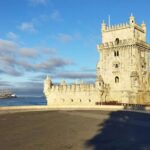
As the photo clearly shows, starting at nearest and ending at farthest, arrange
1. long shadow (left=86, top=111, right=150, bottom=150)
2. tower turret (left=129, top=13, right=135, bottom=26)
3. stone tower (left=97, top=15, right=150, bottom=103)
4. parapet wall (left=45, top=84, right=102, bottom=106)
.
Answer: long shadow (left=86, top=111, right=150, bottom=150)
stone tower (left=97, top=15, right=150, bottom=103)
tower turret (left=129, top=13, right=135, bottom=26)
parapet wall (left=45, top=84, right=102, bottom=106)

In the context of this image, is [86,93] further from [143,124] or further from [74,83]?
[143,124]

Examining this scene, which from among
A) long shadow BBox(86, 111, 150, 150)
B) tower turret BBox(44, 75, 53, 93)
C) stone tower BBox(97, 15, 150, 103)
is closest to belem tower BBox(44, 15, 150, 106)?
stone tower BBox(97, 15, 150, 103)

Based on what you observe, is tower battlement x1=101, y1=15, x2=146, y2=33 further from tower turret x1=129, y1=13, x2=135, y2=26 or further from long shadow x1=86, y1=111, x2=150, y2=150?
long shadow x1=86, y1=111, x2=150, y2=150

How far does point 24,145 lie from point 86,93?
45.9m

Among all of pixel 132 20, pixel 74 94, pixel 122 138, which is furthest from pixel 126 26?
Result: pixel 122 138

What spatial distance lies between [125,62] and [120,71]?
7.21ft

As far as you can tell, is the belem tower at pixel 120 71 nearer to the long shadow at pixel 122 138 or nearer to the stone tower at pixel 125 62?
the stone tower at pixel 125 62

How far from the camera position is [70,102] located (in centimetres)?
6962

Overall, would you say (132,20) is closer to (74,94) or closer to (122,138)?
(74,94)

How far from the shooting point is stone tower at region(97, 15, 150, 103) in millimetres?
61969

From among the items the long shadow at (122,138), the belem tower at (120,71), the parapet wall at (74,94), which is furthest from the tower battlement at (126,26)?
the long shadow at (122,138)

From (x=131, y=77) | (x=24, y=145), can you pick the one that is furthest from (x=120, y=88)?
(x=24, y=145)

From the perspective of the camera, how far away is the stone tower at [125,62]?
62.0 meters

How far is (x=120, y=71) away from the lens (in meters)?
63.9
